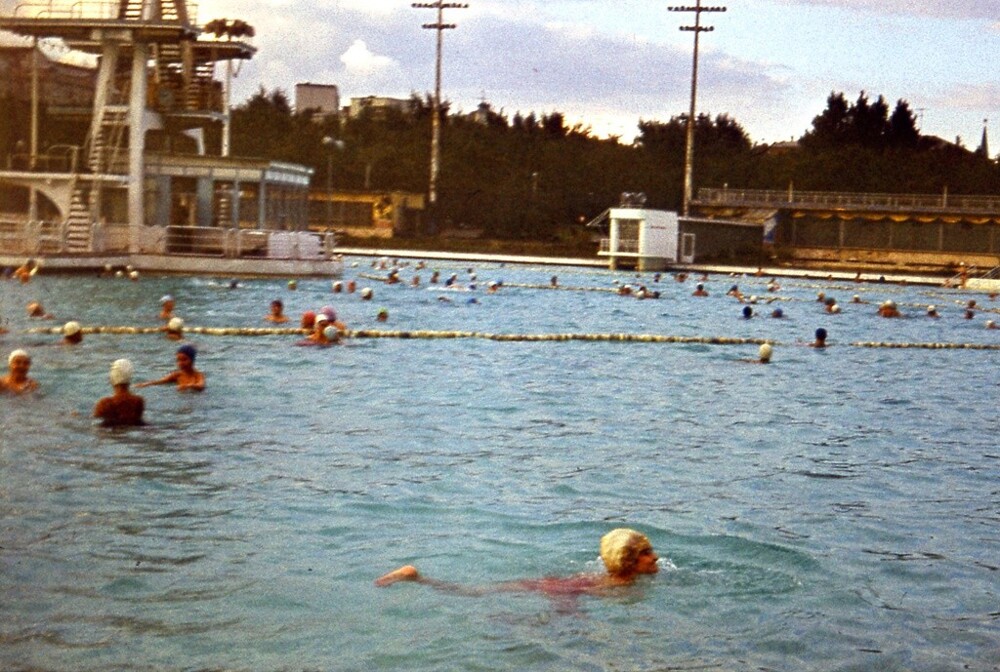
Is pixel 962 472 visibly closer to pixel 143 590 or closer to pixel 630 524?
pixel 630 524

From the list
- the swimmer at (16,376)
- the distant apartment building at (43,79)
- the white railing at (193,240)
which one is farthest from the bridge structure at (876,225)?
the swimmer at (16,376)

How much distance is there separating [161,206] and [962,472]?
39.5 m

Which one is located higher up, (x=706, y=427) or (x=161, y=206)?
(x=161, y=206)

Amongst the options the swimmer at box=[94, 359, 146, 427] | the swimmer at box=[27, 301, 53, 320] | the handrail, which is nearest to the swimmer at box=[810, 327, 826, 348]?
the swimmer at box=[27, 301, 53, 320]

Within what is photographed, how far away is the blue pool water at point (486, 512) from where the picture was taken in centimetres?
841

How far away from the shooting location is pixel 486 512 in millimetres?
11930

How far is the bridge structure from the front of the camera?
7275 cm

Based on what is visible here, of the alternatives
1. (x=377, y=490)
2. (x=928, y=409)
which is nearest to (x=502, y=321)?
(x=928, y=409)

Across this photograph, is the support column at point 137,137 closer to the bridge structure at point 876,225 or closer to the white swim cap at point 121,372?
the white swim cap at point 121,372

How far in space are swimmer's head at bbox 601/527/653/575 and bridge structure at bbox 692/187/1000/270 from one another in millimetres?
A: 65582

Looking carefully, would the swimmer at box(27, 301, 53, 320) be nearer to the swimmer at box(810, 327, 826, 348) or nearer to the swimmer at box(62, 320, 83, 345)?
the swimmer at box(62, 320, 83, 345)

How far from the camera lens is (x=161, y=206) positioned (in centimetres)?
4944

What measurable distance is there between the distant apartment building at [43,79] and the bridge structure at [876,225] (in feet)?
121

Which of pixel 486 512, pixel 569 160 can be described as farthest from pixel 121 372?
pixel 569 160
